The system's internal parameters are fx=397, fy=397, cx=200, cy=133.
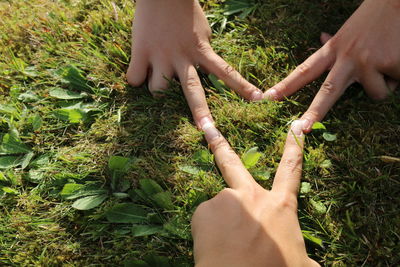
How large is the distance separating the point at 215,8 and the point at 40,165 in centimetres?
157

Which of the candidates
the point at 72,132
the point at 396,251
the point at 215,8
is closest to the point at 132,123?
the point at 72,132

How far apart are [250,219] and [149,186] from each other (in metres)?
0.60

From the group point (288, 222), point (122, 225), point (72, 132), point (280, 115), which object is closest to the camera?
point (288, 222)

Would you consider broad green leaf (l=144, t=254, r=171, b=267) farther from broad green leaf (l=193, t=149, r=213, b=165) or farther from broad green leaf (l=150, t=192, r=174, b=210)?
broad green leaf (l=193, t=149, r=213, b=165)

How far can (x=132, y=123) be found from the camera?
Result: 2445 mm

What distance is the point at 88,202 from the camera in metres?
2.18

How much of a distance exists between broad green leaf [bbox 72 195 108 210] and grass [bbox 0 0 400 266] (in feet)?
0.11

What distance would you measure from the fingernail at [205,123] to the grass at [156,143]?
0.07 m

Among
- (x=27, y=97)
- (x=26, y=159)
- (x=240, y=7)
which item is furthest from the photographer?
(x=240, y=7)

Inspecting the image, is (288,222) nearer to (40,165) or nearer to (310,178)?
(310,178)

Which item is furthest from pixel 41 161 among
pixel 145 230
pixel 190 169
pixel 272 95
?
pixel 272 95

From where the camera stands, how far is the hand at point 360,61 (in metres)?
2.20

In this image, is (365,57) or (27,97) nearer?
(365,57)

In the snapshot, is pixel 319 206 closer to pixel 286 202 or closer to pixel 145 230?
pixel 286 202
